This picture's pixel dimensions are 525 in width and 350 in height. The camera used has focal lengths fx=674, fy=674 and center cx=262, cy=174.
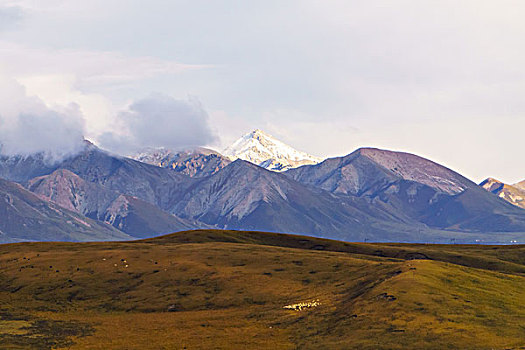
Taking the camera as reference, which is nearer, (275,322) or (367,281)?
(275,322)

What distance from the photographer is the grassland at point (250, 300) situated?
96.7m

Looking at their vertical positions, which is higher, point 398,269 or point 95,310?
point 398,269

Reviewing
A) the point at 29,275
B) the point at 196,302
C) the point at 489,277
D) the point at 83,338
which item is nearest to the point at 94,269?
the point at 29,275

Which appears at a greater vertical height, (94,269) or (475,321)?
(475,321)

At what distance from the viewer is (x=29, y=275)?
171 metres

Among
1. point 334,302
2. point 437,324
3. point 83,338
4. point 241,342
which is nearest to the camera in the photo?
point 437,324

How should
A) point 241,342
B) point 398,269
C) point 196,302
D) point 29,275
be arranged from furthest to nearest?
point 29,275 → point 196,302 → point 398,269 → point 241,342

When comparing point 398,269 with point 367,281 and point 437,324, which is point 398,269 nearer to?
point 367,281

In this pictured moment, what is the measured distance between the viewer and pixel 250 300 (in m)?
138

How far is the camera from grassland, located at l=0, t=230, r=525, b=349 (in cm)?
9674

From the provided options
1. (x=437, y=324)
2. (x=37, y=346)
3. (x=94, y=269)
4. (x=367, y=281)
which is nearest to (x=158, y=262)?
(x=94, y=269)

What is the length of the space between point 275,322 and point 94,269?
7501cm

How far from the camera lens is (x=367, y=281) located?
437 feet

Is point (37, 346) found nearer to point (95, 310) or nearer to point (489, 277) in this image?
point (95, 310)
